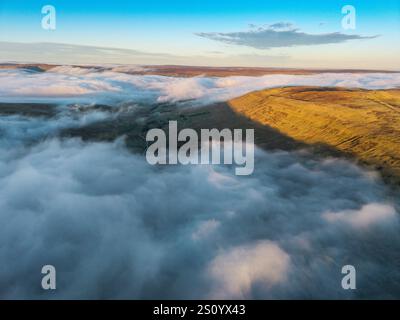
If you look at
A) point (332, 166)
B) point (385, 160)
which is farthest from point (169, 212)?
point (385, 160)

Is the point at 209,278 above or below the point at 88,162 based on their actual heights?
below

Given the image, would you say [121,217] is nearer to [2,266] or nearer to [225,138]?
[2,266]

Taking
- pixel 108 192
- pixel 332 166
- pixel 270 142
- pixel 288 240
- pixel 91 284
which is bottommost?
pixel 91 284

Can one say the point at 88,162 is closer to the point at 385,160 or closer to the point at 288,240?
the point at 288,240
